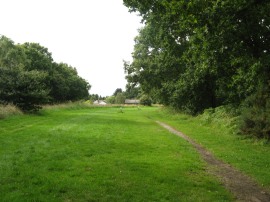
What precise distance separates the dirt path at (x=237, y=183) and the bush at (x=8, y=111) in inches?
740

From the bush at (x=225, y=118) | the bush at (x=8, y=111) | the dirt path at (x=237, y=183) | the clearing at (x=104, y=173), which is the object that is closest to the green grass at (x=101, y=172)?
the clearing at (x=104, y=173)

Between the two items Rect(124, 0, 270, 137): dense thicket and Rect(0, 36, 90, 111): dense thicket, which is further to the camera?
Rect(0, 36, 90, 111): dense thicket

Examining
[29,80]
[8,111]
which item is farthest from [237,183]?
[29,80]

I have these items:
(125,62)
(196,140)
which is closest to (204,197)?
(196,140)

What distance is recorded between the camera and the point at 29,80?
32.9 metres

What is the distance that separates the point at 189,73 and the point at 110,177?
904 inches

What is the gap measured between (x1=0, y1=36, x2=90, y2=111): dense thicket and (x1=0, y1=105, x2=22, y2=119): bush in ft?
5.53

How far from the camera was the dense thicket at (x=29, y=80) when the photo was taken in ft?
104

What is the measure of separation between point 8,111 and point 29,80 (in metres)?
6.01

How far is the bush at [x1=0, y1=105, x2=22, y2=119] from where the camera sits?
25763mm

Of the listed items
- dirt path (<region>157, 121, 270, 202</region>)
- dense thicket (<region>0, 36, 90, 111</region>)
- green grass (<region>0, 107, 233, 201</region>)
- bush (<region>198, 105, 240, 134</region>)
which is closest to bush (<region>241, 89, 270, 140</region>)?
bush (<region>198, 105, 240, 134</region>)

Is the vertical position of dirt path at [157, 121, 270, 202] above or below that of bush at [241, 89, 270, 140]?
below

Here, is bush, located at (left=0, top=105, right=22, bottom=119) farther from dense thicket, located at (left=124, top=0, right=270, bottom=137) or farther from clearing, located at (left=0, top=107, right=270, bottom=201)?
dense thicket, located at (left=124, top=0, right=270, bottom=137)

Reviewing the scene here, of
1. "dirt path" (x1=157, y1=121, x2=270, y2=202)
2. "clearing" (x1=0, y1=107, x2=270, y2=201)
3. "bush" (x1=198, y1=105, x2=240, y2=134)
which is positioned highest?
"bush" (x1=198, y1=105, x2=240, y2=134)
